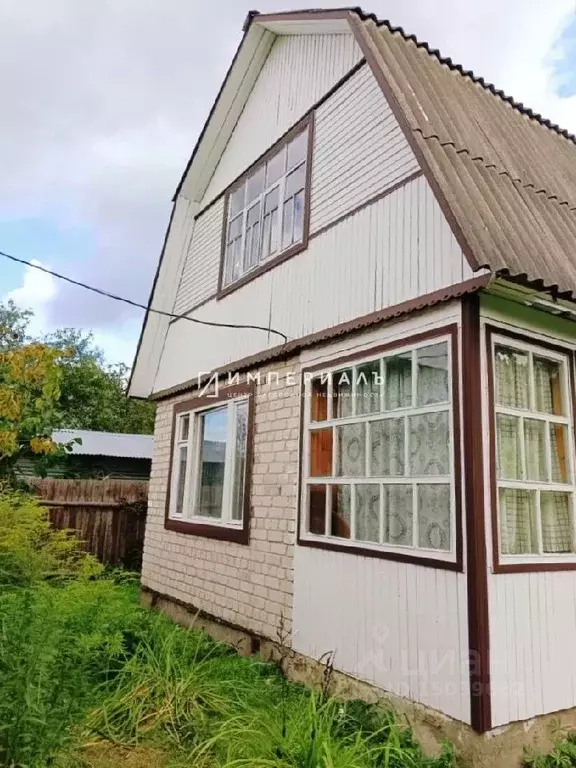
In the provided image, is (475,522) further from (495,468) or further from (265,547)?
(265,547)

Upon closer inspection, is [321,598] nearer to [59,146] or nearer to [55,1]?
[55,1]

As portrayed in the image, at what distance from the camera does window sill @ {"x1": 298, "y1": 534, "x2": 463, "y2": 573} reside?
11.9ft

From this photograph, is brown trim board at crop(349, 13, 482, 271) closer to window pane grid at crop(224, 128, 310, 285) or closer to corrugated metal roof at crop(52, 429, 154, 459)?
window pane grid at crop(224, 128, 310, 285)

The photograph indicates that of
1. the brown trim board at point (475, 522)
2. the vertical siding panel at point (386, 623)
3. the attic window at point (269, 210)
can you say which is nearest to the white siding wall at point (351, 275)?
the attic window at point (269, 210)

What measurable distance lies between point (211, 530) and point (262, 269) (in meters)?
3.01

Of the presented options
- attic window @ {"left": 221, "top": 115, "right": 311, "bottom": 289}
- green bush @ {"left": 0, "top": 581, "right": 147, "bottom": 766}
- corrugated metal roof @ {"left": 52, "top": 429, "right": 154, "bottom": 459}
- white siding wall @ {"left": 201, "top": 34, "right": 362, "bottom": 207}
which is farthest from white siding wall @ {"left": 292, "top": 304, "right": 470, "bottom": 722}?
corrugated metal roof @ {"left": 52, "top": 429, "right": 154, "bottom": 459}

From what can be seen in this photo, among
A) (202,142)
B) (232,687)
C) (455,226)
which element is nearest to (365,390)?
(455,226)

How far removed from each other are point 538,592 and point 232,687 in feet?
7.91

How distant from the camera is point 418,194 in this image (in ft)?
14.5

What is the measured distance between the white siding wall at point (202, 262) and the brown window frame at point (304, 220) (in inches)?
5.6

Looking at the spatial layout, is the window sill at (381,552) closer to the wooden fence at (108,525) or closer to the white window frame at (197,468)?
the white window frame at (197,468)

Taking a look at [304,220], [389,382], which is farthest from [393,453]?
[304,220]

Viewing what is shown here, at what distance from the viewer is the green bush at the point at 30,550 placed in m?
7.61

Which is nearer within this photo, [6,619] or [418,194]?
[6,619]
